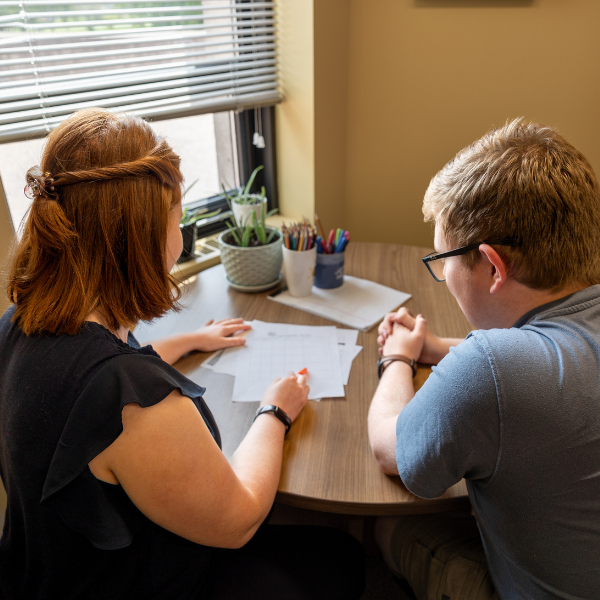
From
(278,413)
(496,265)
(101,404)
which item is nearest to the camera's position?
(101,404)

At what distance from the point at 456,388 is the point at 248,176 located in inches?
59.4

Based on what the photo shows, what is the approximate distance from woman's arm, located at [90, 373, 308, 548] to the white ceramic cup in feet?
2.25

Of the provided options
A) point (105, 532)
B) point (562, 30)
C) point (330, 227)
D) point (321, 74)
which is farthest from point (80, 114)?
point (562, 30)

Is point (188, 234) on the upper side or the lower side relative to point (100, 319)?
lower

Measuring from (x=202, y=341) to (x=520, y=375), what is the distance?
0.73m

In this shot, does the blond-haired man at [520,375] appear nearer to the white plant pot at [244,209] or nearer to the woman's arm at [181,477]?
the woman's arm at [181,477]

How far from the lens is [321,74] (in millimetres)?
1786

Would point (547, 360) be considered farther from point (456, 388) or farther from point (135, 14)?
point (135, 14)

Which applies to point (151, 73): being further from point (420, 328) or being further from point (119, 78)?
point (420, 328)

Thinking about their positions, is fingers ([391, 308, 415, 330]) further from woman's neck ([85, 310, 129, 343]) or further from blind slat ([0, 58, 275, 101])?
blind slat ([0, 58, 275, 101])

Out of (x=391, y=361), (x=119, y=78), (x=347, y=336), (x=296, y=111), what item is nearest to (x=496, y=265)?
(x=391, y=361)

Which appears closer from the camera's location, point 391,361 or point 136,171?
point 136,171

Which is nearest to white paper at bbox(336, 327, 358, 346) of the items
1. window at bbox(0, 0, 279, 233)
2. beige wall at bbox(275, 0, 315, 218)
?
window at bbox(0, 0, 279, 233)

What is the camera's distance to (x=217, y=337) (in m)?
1.20
